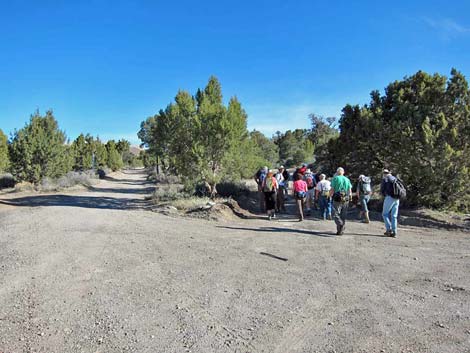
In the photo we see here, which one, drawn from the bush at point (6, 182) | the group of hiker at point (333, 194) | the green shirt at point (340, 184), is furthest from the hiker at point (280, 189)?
the bush at point (6, 182)

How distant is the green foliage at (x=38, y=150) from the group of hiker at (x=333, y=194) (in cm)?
1795

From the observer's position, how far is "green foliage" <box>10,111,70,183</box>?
22.8 metres

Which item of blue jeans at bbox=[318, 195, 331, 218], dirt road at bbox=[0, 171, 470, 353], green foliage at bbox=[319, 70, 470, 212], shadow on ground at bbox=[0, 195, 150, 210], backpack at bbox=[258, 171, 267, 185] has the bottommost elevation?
dirt road at bbox=[0, 171, 470, 353]

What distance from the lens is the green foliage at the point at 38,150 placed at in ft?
74.9

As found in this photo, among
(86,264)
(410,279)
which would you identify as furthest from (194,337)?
(410,279)

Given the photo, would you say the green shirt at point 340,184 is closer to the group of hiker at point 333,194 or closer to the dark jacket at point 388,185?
the group of hiker at point 333,194

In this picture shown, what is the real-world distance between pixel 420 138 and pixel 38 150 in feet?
79.8

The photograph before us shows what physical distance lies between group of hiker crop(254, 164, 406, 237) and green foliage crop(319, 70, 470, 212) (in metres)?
2.15

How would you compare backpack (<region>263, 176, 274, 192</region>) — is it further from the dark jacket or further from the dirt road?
the dark jacket

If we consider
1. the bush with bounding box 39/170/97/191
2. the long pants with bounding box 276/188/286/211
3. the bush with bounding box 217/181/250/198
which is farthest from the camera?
the bush with bounding box 39/170/97/191

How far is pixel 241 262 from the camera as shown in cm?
646

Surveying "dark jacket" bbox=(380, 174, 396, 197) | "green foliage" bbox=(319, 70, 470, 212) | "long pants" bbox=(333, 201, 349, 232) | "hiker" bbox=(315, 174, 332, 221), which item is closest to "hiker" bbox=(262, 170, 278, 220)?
"hiker" bbox=(315, 174, 332, 221)

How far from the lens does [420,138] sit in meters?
12.6

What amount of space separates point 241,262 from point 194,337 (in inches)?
110
